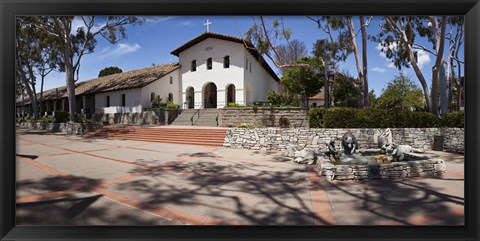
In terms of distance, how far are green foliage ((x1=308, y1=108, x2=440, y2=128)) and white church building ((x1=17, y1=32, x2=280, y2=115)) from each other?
9352 mm

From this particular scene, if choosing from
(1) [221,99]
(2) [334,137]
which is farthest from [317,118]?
(1) [221,99]

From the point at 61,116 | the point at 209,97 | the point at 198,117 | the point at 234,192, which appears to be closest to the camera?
the point at 234,192

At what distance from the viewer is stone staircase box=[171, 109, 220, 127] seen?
17.5 m

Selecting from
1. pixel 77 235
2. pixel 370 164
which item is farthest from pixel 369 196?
pixel 77 235

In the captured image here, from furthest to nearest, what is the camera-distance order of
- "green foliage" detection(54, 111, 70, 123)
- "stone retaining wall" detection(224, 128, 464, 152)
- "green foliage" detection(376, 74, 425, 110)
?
1. "green foliage" detection(376, 74, 425, 110)
2. "green foliage" detection(54, 111, 70, 123)
3. "stone retaining wall" detection(224, 128, 464, 152)

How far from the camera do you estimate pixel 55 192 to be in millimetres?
4234

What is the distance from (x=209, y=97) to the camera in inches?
880

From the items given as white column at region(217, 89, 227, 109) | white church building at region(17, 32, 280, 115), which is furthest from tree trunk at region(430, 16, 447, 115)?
white column at region(217, 89, 227, 109)

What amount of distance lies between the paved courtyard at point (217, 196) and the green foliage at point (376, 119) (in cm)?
391

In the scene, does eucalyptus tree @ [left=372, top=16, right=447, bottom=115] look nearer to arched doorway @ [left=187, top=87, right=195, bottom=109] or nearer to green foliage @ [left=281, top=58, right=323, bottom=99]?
green foliage @ [left=281, top=58, right=323, bottom=99]

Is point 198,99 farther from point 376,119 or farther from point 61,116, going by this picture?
point 376,119

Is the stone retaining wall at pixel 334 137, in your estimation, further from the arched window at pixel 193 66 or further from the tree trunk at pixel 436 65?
the arched window at pixel 193 66

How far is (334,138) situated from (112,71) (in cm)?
2712
